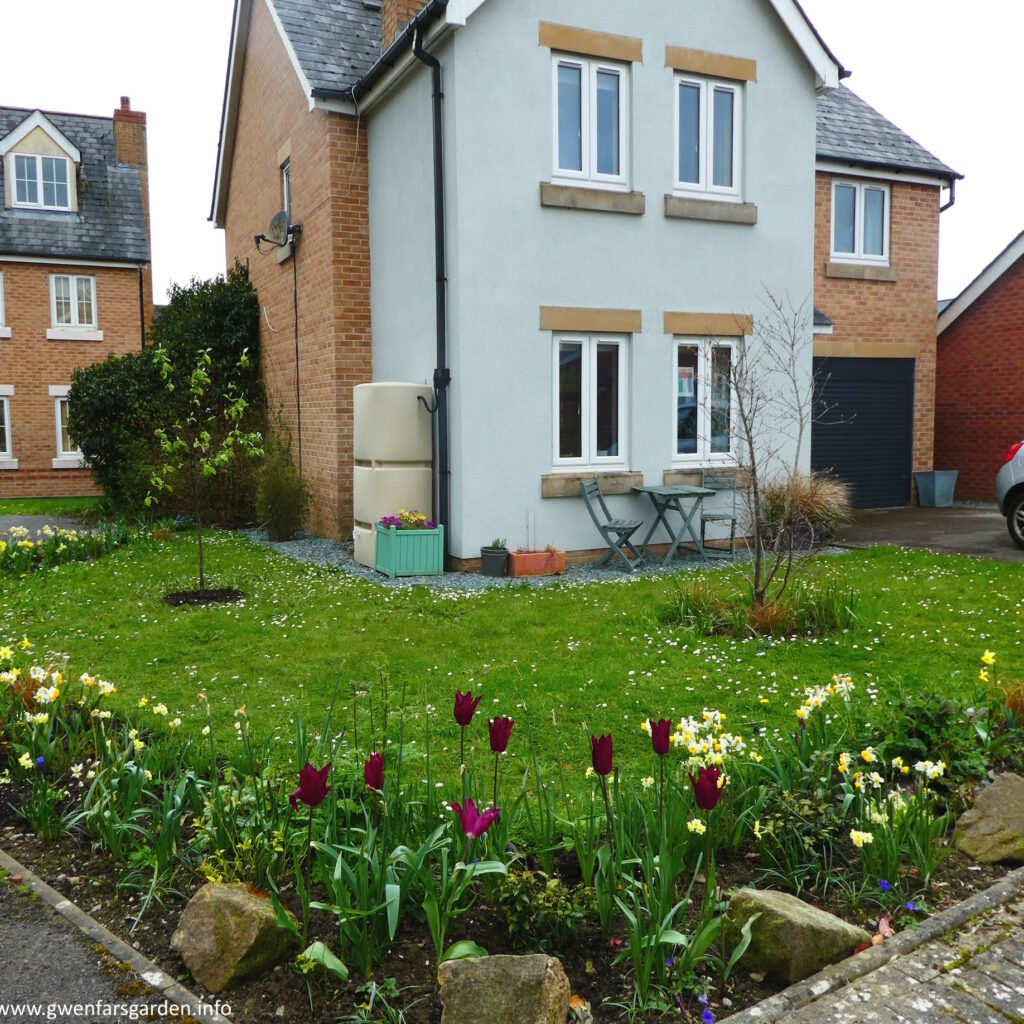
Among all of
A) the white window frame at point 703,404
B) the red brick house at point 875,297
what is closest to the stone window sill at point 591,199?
the white window frame at point 703,404

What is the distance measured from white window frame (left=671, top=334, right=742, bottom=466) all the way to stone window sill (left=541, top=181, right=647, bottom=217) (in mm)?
1661

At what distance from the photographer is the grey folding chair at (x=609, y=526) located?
35.7 feet

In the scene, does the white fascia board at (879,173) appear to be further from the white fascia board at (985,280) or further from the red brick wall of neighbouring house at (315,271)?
the red brick wall of neighbouring house at (315,271)

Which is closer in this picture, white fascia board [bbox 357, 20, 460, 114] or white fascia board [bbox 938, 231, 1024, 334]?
white fascia board [bbox 357, 20, 460, 114]

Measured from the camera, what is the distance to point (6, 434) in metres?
23.9

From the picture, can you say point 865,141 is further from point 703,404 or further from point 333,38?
point 333,38

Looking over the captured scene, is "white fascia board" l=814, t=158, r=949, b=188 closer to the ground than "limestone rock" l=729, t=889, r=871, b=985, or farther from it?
farther from it

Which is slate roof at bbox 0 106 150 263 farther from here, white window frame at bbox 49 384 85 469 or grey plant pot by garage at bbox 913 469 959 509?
grey plant pot by garage at bbox 913 469 959 509

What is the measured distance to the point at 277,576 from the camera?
10703 millimetres

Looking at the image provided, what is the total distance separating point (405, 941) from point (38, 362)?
24.4 m

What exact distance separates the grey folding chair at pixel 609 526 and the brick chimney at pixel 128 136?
21.8m

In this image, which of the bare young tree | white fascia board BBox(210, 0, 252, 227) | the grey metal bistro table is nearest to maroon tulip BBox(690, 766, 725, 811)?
the grey metal bistro table

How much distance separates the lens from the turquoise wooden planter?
10.6m

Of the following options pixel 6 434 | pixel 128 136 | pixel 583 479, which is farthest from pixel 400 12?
pixel 128 136
